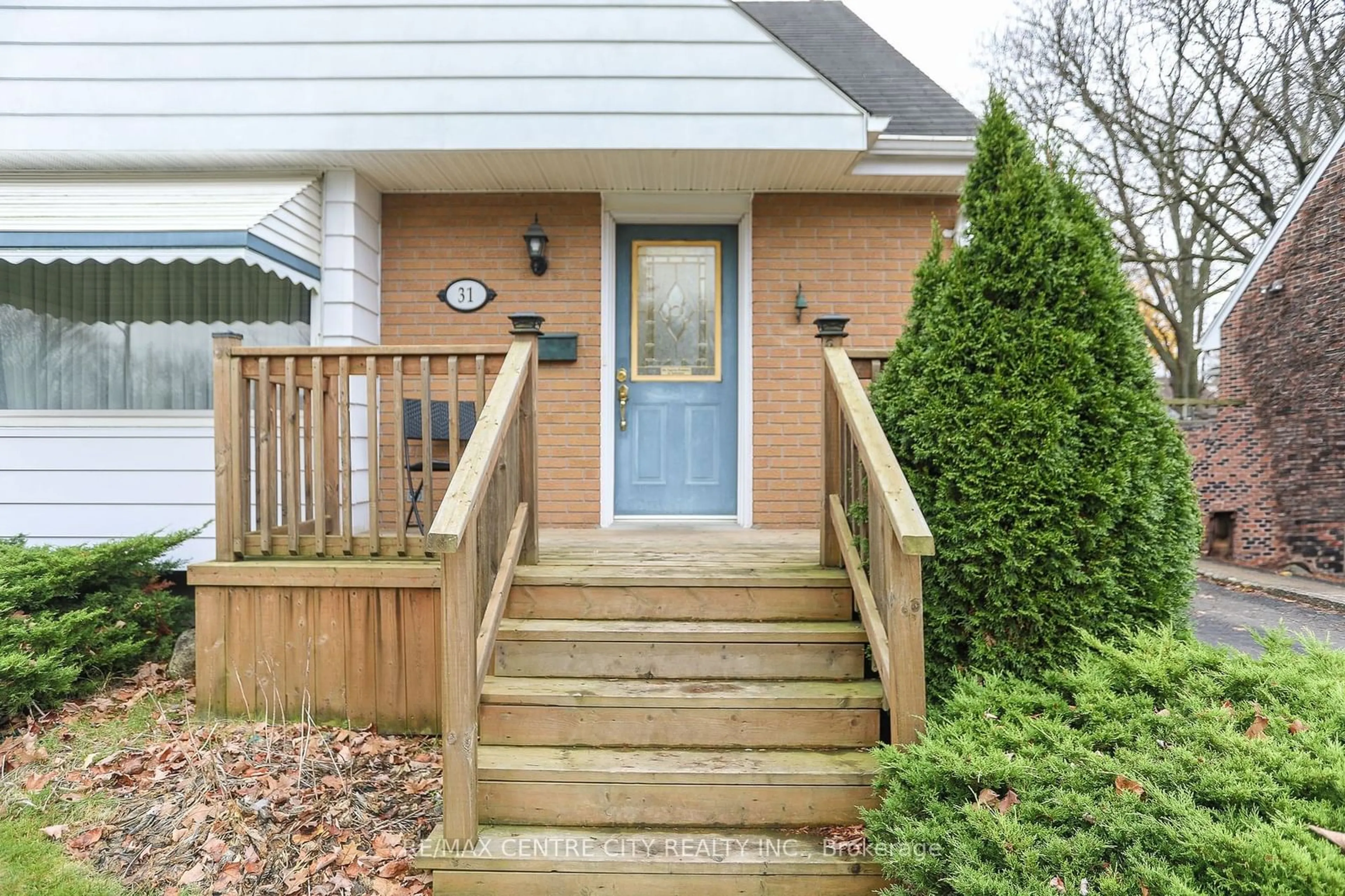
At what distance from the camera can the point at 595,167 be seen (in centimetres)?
487

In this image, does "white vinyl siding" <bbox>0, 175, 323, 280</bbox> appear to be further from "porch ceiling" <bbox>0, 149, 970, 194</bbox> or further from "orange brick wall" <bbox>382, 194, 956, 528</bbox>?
"orange brick wall" <bbox>382, 194, 956, 528</bbox>

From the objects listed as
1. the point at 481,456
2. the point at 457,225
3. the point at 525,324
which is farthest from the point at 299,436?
the point at 457,225

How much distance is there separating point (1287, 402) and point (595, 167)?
11690mm

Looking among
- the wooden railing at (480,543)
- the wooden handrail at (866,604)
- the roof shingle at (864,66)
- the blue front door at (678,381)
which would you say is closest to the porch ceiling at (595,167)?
the roof shingle at (864,66)

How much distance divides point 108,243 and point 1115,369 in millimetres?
4888

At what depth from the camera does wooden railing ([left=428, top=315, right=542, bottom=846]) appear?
248cm

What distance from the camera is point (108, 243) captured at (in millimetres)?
4055

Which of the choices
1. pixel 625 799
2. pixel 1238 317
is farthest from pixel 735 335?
pixel 1238 317

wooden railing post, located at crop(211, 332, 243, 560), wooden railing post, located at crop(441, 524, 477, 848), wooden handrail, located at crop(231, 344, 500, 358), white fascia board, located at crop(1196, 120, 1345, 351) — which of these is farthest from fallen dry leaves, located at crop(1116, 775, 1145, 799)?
white fascia board, located at crop(1196, 120, 1345, 351)

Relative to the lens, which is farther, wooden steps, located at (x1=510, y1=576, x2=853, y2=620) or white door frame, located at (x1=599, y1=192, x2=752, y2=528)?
white door frame, located at (x1=599, y1=192, x2=752, y2=528)

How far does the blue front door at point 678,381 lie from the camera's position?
17.5 feet

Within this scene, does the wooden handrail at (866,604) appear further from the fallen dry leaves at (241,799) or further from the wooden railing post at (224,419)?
the wooden railing post at (224,419)

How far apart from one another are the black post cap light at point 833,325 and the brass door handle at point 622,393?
2.08m

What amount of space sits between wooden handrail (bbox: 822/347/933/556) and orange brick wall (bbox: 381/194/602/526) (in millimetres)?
2278
